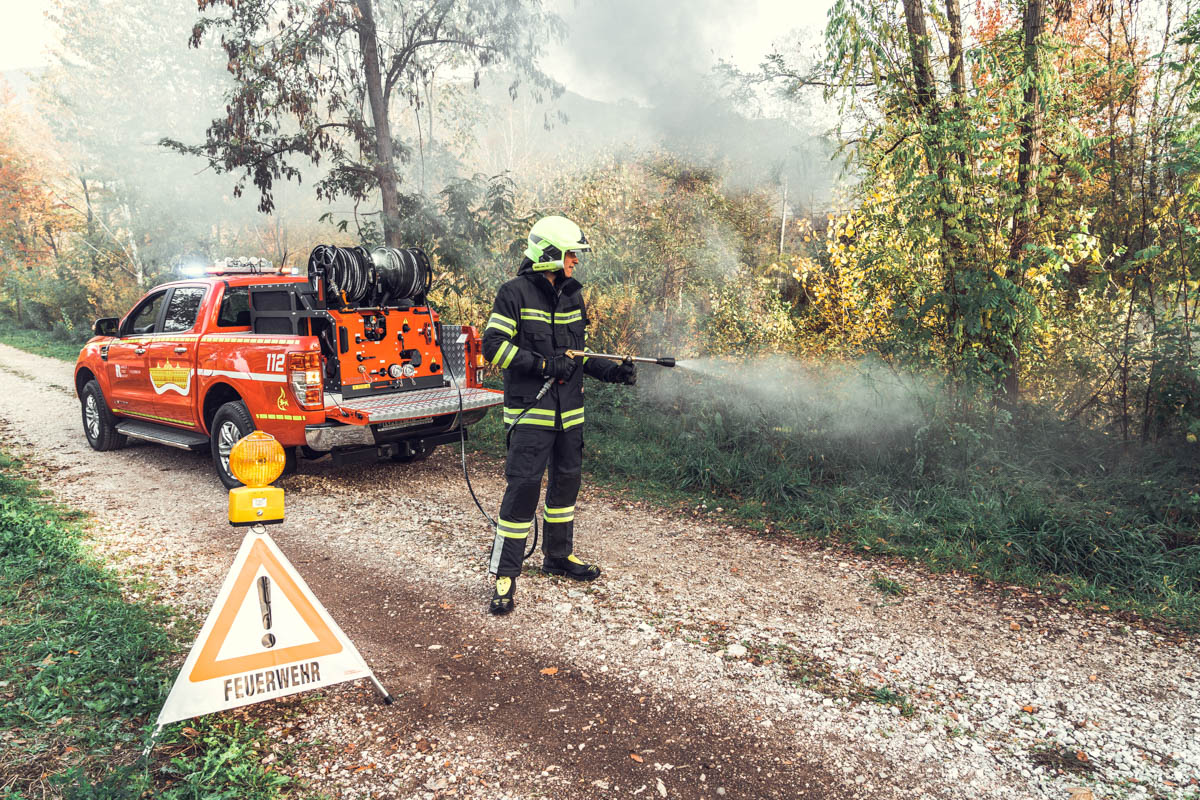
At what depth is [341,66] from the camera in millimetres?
10219

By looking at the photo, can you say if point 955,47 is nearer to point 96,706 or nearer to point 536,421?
point 536,421

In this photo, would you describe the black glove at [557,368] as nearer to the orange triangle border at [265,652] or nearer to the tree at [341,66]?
the orange triangle border at [265,652]

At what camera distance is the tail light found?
5980 millimetres

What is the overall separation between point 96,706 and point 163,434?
17.1 ft

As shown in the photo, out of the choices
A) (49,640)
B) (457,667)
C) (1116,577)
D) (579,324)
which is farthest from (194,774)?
(1116,577)

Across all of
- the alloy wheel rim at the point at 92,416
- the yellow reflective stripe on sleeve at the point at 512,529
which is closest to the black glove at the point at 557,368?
the yellow reflective stripe on sleeve at the point at 512,529

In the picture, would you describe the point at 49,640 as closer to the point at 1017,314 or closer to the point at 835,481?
the point at 835,481

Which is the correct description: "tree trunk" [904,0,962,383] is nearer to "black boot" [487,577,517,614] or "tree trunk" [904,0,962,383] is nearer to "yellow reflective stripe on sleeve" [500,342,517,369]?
"yellow reflective stripe on sleeve" [500,342,517,369]

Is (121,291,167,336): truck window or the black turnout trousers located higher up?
(121,291,167,336): truck window

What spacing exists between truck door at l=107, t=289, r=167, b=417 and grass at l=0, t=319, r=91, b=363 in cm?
1170

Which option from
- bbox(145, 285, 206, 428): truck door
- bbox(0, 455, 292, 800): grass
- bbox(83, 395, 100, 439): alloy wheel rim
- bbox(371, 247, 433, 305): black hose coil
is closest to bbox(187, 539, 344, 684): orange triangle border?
bbox(0, 455, 292, 800): grass

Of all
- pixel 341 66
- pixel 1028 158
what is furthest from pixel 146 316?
pixel 1028 158

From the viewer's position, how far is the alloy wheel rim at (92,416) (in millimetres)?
8469

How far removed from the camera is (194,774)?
8.54 feet
